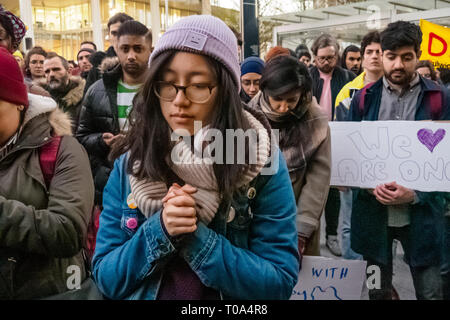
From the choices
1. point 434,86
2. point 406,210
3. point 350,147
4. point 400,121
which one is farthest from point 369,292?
point 434,86

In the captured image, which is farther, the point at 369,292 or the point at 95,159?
the point at 95,159

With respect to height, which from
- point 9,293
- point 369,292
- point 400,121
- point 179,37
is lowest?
point 369,292

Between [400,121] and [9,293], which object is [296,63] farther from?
[9,293]

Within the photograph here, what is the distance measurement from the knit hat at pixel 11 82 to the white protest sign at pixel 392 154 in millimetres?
1877

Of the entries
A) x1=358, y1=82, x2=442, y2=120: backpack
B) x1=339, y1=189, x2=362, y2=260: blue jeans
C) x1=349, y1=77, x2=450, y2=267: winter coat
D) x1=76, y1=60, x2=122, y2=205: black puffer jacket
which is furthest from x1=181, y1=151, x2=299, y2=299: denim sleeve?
x1=339, y1=189, x2=362, y2=260: blue jeans

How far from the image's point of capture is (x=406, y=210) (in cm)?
248

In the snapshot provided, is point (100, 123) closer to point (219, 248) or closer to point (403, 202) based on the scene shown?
point (403, 202)

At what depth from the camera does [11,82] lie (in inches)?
63.9

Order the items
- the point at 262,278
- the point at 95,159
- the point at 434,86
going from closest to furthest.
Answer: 1. the point at 262,278
2. the point at 434,86
3. the point at 95,159

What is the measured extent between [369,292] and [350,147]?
39.2 inches

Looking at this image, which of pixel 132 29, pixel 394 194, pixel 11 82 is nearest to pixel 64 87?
pixel 132 29

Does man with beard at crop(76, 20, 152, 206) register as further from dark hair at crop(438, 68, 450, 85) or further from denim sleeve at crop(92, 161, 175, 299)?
dark hair at crop(438, 68, 450, 85)

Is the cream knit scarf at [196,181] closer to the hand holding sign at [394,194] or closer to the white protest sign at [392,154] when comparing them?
the hand holding sign at [394,194]

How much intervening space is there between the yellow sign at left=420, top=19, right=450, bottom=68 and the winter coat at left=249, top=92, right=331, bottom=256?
10.7ft
